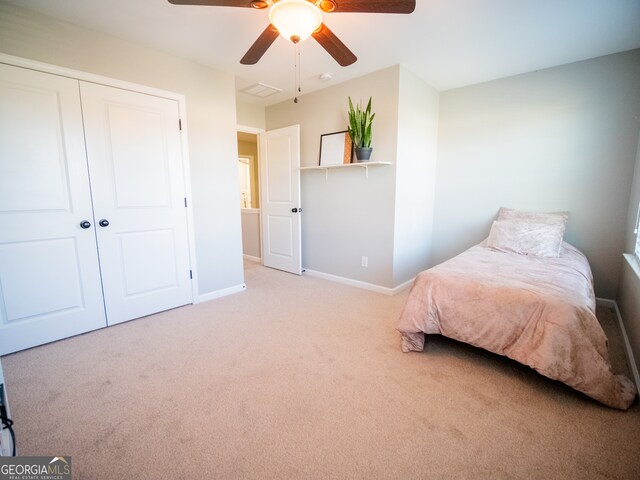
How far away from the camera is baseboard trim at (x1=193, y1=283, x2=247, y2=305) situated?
3202 mm

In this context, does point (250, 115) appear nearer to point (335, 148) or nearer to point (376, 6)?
point (335, 148)

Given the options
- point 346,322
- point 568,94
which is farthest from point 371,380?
point 568,94

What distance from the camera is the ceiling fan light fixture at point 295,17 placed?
1488 millimetres

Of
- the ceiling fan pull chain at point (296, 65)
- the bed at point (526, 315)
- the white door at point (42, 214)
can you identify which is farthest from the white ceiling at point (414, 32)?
the bed at point (526, 315)

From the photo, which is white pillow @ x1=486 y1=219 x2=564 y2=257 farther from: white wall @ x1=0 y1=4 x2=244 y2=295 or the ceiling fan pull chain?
white wall @ x1=0 y1=4 x2=244 y2=295

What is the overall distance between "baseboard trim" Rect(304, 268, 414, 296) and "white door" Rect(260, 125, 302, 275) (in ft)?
0.99

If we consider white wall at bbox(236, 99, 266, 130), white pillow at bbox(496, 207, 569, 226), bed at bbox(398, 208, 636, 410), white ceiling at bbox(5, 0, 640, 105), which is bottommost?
bed at bbox(398, 208, 636, 410)

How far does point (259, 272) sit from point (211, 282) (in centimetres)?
111

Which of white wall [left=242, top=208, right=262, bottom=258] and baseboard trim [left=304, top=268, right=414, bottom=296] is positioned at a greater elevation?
white wall [left=242, top=208, right=262, bottom=258]

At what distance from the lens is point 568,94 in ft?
9.72

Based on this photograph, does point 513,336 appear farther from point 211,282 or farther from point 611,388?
point 211,282
